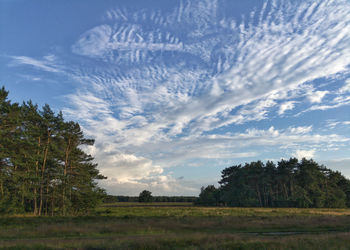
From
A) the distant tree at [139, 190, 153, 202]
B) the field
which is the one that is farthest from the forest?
the distant tree at [139, 190, 153, 202]

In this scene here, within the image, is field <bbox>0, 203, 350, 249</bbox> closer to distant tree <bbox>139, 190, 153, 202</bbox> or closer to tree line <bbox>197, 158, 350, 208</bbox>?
tree line <bbox>197, 158, 350, 208</bbox>

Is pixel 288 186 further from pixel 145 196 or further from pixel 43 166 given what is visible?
pixel 43 166

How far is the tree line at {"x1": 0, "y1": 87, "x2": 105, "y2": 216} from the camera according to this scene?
33.0 metres

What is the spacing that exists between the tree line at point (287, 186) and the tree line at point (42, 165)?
6061 centimetres

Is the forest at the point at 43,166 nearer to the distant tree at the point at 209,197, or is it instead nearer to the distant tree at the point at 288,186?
the distant tree at the point at 288,186

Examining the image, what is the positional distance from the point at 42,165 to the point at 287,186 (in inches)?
3259

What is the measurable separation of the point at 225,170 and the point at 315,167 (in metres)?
32.9

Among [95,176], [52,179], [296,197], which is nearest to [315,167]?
[296,197]

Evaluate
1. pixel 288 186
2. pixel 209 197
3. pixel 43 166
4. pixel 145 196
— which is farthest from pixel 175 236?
pixel 145 196

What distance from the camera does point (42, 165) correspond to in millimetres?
38281

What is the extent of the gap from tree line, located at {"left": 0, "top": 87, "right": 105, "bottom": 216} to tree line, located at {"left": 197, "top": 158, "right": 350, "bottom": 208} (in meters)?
60.6

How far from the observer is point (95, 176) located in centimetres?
4534

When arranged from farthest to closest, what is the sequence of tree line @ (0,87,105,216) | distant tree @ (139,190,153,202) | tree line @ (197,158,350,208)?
distant tree @ (139,190,153,202), tree line @ (197,158,350,208), tree line @ (0,87,105,216)

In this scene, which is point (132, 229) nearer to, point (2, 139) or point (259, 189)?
point (2, 139)
